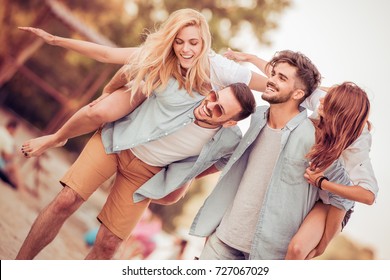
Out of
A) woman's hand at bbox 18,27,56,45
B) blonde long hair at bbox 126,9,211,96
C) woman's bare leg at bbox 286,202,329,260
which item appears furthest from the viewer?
woman's hand at bbox 18,27,56,45

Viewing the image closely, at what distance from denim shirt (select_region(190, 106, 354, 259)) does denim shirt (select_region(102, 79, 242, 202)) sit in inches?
3.9

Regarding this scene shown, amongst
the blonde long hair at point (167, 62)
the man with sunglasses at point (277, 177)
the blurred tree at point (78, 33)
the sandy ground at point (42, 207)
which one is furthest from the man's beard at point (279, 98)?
the sandy ground at point (42, 207)

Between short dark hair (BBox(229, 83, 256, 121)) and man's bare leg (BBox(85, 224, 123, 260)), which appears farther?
man's bare leg (BBox(85, 224, 123, 260))

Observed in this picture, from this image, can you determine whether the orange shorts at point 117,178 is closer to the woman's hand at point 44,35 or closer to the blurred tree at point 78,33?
the blurred tree at point 78,33

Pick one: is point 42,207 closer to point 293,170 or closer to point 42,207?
point 42,207

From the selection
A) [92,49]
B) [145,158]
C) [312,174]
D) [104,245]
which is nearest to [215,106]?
[145,158]

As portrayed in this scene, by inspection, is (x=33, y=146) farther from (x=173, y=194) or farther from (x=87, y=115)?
(x=173, y=194)

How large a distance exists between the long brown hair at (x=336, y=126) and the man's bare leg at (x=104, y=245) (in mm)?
1122

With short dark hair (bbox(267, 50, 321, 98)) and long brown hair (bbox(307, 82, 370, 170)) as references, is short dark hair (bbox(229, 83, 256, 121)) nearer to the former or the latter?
short dark hair (bbox(267, 50, 321, 98))

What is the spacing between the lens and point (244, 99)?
3000mm

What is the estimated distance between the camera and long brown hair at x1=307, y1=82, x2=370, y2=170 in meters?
2.95

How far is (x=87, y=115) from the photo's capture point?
306 cm

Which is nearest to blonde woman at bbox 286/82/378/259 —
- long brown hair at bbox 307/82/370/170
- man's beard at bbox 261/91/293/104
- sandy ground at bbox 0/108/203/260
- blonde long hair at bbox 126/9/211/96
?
long brown hair at bbox 307/82/370/170

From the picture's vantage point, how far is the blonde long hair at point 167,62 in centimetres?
301
